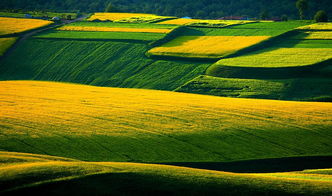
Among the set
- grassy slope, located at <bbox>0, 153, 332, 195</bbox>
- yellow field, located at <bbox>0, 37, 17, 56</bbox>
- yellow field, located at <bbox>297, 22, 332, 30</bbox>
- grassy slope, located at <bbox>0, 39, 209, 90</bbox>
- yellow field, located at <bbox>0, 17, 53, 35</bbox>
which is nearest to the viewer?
grassy slope, located at <bbox>0, 153, 332, 195</bbox>

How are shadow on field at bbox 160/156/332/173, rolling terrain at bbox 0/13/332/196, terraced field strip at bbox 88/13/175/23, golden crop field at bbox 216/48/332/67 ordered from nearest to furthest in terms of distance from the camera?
rolling terrain at bbox 0/13/332/196, shadow on field at bbox 160/156/332/173, golden crop field at bbox 216/48/332/67, terraced field strip at bbox 88/13/175/23

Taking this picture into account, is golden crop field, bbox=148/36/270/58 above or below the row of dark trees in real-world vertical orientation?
below

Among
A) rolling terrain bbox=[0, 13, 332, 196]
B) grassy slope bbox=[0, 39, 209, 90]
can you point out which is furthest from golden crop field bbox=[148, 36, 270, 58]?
grassy slope bbox=[0, 39, 209, 90]

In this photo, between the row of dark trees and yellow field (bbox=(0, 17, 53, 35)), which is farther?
the row of dark trees

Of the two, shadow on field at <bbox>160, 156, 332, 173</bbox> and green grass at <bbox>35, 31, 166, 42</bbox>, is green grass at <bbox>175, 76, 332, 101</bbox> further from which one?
green grass at <bbox>35, 31, 166, 42</bbox>

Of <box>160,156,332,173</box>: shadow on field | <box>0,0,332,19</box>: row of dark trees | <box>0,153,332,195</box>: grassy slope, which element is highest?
<box>0,0,332,19</box>: row of dark trees

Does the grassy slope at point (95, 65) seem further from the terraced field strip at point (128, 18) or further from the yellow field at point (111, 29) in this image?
the terraced field strip at point (128, 18)

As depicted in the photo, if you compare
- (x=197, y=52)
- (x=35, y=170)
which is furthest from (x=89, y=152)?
(x=197, y=52)

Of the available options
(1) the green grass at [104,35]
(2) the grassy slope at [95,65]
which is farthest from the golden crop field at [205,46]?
(1) the green grass at [104,35]
